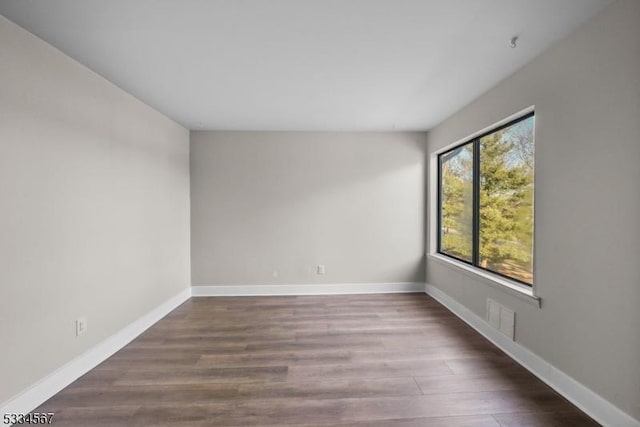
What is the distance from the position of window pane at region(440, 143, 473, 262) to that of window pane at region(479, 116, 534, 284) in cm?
25

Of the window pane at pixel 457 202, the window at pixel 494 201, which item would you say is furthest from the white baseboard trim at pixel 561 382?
the window pane at pixel 457 202

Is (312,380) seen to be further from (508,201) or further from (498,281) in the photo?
(508,201)

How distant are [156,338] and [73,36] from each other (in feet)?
8.52

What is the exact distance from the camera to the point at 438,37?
6.12ft

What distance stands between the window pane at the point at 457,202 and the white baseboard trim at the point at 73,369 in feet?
12.2

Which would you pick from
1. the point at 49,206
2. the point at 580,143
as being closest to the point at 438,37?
the point at 580,143

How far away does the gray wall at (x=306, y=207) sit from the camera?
4160 mm

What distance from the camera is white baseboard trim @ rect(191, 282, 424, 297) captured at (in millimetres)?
4180

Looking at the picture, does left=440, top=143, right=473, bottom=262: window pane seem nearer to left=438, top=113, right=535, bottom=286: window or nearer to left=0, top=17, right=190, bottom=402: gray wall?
left=438, top=113, right=535, bottom=286: window

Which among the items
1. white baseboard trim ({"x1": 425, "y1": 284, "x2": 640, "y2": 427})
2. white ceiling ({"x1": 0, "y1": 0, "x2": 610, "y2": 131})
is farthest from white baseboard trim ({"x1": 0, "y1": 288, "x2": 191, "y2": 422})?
white baseboard trim ({"x1": 425, "y1": 284, "x2": 640, "y2": 427})

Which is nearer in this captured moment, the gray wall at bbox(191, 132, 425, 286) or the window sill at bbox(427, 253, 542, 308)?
the window sill at bbox(427, 253, 542, 308)

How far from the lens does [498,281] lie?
103 inches

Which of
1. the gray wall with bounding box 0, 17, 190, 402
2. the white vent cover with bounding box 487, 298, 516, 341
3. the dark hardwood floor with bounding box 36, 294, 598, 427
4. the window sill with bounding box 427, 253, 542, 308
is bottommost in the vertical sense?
the dark hardwood floor with bounding box 36, 294, 598, 427

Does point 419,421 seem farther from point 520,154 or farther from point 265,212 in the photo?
point 265,212
